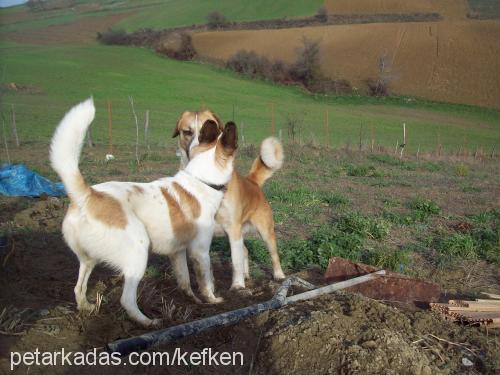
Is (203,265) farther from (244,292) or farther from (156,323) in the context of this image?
(156,323)

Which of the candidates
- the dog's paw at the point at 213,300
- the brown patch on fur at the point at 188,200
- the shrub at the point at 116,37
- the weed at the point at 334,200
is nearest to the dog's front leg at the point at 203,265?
the dog's paw at the point at 213,300

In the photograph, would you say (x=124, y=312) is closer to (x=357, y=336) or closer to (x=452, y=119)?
(x=357, y=336)

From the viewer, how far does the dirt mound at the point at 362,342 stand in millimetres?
3256

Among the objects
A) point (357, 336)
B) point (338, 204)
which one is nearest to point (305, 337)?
point (357, 336)

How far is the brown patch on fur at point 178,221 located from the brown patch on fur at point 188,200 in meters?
0.08

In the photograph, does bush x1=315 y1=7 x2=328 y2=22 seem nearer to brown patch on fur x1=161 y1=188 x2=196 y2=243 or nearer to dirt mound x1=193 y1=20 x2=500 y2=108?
dirt mound x1=193 y1=20 x2=500 y2=108

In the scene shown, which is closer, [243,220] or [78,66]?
[243,220]

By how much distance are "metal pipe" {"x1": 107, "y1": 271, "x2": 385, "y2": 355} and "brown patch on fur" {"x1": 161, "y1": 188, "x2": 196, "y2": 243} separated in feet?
2.91

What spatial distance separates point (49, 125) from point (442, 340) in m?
25.6

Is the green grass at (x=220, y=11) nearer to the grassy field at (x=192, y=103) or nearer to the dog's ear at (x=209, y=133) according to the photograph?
the grassy field at (x=192, y=103)

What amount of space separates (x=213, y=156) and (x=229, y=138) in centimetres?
25

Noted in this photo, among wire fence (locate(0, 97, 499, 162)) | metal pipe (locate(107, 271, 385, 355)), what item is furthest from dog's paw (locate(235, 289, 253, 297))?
wire fence (locate(0, 97, 499, 162))

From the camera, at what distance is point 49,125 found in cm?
2586

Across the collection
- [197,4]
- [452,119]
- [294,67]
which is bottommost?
[452,119]
